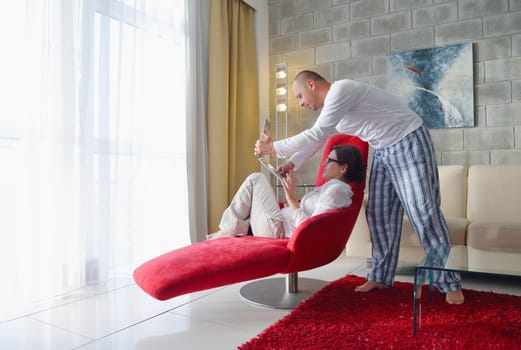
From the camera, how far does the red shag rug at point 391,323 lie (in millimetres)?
1457

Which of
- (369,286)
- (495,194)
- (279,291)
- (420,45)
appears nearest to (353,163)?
(369,286)

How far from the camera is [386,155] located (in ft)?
6.75

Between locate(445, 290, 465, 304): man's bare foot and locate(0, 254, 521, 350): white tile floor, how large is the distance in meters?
0.52

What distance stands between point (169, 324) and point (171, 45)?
212 centimetres

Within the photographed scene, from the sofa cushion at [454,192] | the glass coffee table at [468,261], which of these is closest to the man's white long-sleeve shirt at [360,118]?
the glass coffee table at [468,261]

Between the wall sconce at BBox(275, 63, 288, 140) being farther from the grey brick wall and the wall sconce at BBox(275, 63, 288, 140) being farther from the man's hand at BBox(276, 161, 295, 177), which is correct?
the man's hand at BBox(276, 161, 295, 177)

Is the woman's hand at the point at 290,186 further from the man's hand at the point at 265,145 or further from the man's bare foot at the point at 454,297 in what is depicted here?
the man's bare foot at the point at 454,297

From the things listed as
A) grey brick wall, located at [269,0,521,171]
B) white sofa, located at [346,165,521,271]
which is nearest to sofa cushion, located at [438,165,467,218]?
white sofa, located at [346,165,521,271]

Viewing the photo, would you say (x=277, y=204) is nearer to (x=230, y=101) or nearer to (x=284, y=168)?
(x=284, y=168)

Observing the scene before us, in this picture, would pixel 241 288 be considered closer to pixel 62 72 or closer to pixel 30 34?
pixel 62 72

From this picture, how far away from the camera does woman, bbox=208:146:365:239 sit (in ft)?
7.11

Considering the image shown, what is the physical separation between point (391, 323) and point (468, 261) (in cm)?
39

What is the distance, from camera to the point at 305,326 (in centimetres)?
163

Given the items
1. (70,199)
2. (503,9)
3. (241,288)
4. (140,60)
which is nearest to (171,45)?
(140,60)
